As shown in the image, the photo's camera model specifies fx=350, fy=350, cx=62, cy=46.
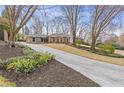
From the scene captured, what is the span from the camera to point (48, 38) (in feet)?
8.91

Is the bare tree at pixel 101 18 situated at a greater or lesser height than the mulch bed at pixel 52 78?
greater

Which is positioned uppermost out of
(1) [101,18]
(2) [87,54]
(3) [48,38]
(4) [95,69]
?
(1) [101,18]

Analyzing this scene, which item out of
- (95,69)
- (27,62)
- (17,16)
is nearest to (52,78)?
(27,62)

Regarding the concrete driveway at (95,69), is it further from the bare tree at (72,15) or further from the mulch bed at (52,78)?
the bare tree at (72,15)

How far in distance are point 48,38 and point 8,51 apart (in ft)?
1.08

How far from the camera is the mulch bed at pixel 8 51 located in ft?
8.91

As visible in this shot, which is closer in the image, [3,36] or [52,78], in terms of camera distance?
[52,78]

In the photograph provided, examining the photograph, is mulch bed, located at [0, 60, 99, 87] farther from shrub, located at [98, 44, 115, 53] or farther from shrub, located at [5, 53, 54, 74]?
shrub, located at [98, 44, 115, 53]

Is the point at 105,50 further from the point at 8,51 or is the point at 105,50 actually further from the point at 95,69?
the point at 8,51

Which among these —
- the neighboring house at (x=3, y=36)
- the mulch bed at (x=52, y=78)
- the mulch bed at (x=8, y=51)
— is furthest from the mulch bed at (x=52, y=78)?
the neighboring house at (x=3, y=36)

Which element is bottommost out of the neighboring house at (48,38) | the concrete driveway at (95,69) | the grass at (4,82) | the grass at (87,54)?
the grass at (4,82)

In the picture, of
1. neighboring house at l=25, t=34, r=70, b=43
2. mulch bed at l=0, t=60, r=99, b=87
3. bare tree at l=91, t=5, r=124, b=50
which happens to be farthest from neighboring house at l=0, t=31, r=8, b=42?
bare tree at l=91, t=5, r=124, b=50

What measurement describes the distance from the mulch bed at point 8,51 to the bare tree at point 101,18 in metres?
0.58

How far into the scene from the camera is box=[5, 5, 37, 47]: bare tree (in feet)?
8.80
